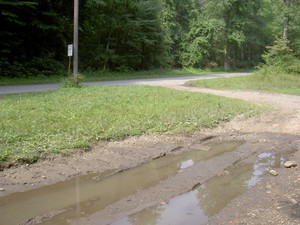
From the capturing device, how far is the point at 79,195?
5.40 metres

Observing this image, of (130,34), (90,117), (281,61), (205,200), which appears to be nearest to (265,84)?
(281,61)

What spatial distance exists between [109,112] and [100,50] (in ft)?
63.8

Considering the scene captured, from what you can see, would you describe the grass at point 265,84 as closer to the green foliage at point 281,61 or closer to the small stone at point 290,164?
the green foliage at point 281,61

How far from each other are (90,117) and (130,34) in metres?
21.5

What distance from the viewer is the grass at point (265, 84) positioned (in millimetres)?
20516

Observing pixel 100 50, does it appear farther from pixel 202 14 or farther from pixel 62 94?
pixel 202 14

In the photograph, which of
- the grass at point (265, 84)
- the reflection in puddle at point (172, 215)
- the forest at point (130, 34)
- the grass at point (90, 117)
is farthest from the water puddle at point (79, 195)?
the forest at point (130, 34)

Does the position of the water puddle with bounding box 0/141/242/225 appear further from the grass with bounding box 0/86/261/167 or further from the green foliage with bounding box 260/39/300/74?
the green foliage with bounding box 260/39/300/74

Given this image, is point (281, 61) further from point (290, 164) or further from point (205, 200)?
point (205, 200)

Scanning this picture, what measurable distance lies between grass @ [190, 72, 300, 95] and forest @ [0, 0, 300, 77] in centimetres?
413

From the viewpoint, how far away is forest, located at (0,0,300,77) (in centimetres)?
2294

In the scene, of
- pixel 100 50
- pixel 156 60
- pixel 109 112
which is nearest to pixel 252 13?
pixel 156 60

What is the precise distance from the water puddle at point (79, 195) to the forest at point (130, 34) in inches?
668

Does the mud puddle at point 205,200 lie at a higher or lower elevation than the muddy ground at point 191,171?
lower
